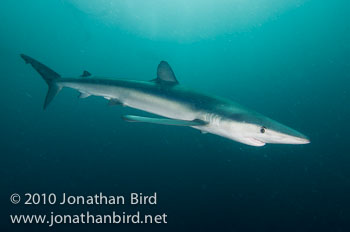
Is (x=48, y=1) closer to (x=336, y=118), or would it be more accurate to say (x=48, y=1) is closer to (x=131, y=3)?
(x=131, y=3)

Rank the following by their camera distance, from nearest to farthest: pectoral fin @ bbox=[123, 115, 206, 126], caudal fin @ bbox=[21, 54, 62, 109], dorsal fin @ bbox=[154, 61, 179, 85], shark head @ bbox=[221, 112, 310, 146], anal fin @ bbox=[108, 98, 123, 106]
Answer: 1. shark head @ bbox=[221, 112, 310, 146]
2. pectoral fin @ bbox=[123, 115, 206, 126]
3. anal fin @ bbox=[108, 98, 123, 106]
4. dorsal fin @ bbox=[154, 61, 179, 85]
5. caudal fin @ bbox=[21, 54, 62, 109]

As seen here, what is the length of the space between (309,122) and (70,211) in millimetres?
28302

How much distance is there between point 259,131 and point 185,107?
5.43 feet

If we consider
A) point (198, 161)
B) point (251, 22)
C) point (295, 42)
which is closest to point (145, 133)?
point (198, 161)

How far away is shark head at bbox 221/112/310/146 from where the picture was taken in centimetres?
300

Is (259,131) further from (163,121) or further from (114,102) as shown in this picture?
(114,102)

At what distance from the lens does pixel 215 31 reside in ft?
275

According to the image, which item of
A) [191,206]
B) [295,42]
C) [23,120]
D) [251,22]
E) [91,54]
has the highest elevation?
[251,22]

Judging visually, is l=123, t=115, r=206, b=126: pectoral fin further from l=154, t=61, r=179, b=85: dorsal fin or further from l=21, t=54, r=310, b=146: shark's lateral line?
l=154, t=61, r=179, b=85: dorsal fin

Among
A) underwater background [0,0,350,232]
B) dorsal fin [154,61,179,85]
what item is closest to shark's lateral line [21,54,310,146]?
dorsal fin [154,61,179,85]

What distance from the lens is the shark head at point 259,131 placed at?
3.00 metres

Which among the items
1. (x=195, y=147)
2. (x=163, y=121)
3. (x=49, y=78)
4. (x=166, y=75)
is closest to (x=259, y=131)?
(x=163, y=121)

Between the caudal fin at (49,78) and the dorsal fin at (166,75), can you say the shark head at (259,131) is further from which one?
the caudal fin at (49,78)

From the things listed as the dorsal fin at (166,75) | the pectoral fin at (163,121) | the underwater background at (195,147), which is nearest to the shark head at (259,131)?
the pectoral fin at (163,121)
